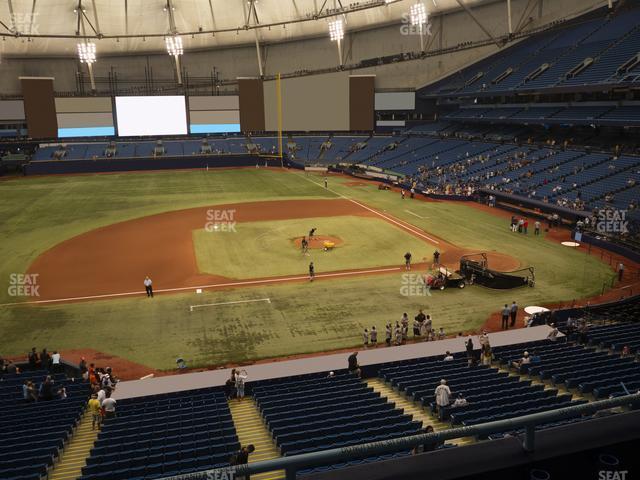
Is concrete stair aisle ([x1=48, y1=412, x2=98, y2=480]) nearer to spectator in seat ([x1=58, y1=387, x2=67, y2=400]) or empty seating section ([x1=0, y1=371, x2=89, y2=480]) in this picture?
empty seating section ([x1=0, y1=371, x2=89, y2=480])

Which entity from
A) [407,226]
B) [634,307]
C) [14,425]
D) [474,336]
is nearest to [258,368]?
[14,425]

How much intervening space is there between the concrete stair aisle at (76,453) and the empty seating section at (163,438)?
0.52 meters

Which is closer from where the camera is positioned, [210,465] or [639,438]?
[639,438]

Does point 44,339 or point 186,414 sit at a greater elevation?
A: point 186,414

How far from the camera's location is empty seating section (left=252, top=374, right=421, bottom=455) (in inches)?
491

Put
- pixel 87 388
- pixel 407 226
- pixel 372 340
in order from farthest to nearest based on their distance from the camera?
1. pixel 407 226
2. pixel 372 340
3. pixel 87 388

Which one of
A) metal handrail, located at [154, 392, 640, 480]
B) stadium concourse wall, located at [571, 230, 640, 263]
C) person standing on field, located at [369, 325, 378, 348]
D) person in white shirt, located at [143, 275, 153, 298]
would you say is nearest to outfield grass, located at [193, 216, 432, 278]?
person in white shirt, located at [143, 275, 153, 298]

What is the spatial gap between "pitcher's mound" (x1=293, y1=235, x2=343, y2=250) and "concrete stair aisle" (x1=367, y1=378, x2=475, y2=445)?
2178 centimetres

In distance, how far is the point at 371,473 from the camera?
142 inches

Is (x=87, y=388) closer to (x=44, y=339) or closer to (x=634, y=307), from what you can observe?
(x=44, y=339)

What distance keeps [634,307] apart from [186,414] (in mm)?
25001

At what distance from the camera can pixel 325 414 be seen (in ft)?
48.5

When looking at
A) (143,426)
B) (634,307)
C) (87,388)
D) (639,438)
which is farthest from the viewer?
(634,307)

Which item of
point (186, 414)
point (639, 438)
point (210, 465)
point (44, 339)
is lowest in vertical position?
point (44, 339)
